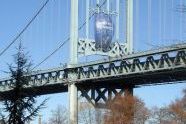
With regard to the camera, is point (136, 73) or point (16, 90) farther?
point (136, 73)

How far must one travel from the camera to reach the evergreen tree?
23.8m

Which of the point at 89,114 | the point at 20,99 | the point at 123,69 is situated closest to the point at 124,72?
the point at 123,69

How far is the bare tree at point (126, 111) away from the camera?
7131 centimetres

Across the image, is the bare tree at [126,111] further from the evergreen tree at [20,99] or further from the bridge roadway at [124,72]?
the evergreen tree at [20,99]

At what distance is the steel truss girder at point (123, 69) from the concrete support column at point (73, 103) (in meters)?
0.78

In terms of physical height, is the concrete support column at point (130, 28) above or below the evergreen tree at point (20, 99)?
above

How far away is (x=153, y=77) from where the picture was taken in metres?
67.4

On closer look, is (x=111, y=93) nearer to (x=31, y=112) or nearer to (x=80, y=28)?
(x=80, y=28)

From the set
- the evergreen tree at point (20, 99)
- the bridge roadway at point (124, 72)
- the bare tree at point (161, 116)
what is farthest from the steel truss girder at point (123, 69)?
the evergreen tree at point (20, 99)

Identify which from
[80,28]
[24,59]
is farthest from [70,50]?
[24,59]

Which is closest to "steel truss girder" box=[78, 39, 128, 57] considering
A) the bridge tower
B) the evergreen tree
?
the bridge tower

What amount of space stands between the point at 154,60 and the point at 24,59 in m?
38.9

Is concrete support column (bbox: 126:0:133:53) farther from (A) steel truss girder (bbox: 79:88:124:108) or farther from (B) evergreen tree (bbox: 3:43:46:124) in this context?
(B) evergreen tree (bbox: 3:43:46:124)

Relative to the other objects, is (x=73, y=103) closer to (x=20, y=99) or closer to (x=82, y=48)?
(x=82, y=48)
